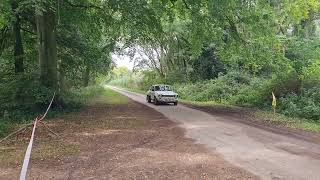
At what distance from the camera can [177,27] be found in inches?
2012

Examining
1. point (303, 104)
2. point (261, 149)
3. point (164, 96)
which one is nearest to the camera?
point (261, 149)

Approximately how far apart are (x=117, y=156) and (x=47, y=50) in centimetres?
1545

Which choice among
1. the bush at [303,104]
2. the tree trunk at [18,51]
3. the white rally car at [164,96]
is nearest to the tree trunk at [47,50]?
the tree trunk at [18,51]

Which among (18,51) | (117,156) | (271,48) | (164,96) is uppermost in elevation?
(271,48)

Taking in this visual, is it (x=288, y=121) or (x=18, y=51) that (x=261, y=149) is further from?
(x=18, y=51)

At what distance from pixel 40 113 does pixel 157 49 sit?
48528mm

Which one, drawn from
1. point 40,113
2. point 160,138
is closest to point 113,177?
point 160,138

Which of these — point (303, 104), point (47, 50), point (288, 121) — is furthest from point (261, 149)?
point (47, 50)

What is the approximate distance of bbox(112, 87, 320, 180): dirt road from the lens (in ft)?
33.6

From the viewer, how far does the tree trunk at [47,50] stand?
84.7 feet

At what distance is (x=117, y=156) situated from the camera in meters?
12.2

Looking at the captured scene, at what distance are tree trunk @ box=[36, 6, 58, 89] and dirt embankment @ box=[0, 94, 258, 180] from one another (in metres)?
7.93

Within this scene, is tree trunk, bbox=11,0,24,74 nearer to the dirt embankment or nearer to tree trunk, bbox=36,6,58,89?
tree trunk, bbox=36,6,58,89

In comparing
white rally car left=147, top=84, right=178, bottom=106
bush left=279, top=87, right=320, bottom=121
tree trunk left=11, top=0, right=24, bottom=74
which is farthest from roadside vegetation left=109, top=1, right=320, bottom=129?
tree trunk left=11, top=0, right=24, bottom=74
